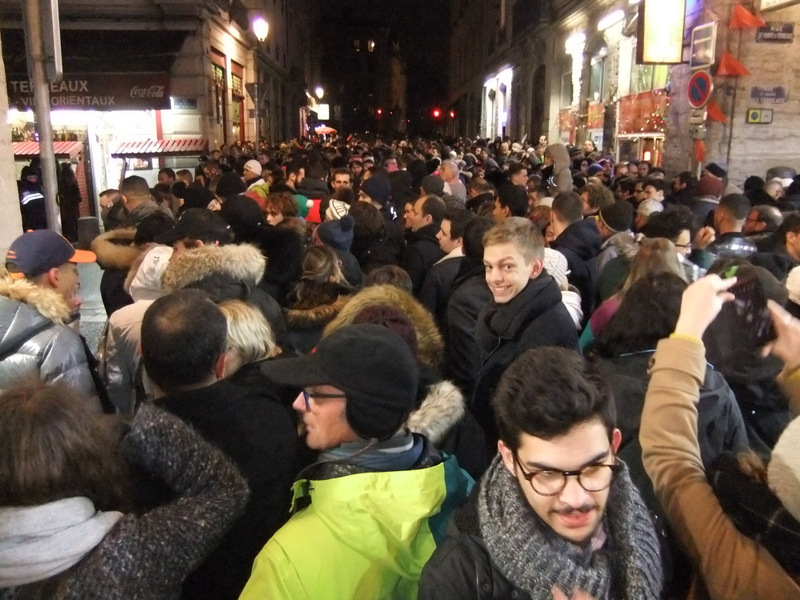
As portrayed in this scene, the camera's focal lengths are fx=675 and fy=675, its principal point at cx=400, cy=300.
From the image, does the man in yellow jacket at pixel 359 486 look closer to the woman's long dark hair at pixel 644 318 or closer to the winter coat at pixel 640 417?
the winter coat at pixel 640 417

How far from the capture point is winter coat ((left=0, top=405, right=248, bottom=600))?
5.34ft

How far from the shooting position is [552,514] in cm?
157

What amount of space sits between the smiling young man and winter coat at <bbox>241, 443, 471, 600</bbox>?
64.1 inches

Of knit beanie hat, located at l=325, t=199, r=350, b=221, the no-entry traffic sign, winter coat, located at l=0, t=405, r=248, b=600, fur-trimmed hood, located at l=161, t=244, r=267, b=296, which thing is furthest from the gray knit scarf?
the no-entry traffic sign

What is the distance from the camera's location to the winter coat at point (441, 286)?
4793mm

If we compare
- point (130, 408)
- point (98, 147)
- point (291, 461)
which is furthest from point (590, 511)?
point (98, 147)

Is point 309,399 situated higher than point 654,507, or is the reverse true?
point 309,399

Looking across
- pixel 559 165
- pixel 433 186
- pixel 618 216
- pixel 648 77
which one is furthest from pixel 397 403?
pixel 648 77

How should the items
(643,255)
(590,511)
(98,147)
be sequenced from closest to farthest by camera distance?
1. (590,511)
2. (643,255)
3. (98,147)

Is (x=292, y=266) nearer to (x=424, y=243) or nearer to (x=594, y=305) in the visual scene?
(x=424, y=243)

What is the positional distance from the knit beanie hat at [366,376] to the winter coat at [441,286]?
2830mm

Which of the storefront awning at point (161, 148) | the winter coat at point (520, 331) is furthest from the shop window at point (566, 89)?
the winter coat at point (520, 331)

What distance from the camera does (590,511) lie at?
5.17 feet

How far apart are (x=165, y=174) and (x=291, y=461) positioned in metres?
9.34
